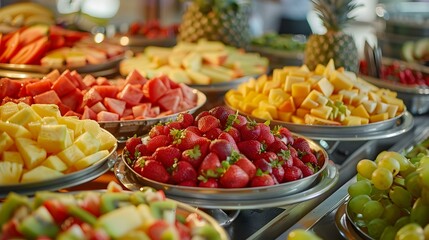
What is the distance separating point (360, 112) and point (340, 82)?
0.16m

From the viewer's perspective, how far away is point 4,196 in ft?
4.57

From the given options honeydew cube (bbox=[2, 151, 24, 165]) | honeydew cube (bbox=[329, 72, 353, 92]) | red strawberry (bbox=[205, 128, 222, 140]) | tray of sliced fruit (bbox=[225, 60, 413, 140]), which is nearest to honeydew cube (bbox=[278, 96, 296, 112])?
tray of sliced fruit (bbox=[225, 60, 413, 140])

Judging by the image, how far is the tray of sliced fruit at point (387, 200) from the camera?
136cm

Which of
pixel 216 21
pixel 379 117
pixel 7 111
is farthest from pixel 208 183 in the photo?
pixel 216 21

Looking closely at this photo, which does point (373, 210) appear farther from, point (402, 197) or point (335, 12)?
point (335, 12)

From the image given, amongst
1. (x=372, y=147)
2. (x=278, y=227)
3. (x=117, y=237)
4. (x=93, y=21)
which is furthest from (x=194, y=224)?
(x=93, y=21)

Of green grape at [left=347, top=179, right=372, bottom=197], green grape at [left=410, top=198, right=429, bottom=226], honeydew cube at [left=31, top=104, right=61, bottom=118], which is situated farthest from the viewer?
honeydew cube at [left=31, top=104, right=61, bottom=118]

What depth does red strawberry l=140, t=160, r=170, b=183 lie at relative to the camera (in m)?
1.46

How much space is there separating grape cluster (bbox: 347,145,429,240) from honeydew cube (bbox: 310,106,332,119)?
0.49 m

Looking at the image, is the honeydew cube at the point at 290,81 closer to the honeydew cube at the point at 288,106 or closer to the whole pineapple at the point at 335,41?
the honeydew cube at the point at 288,106

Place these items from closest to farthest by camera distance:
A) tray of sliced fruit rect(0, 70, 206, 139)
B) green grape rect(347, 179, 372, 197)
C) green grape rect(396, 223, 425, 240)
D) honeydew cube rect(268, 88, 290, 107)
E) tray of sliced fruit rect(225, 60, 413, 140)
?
green grape rect(396, 223, 425, 240) < green grape rect(347, 179, 372, 197) < tray of sliced fruit rect(0, 70, 206, 139) < tray of sliced fruit rect(225, 60, 413, 140) < honeydew cube rect(268, 88, 290, 107)

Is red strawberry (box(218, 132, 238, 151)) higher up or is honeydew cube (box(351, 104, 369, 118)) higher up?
red strawberry (box(218, 132, 238, 151))

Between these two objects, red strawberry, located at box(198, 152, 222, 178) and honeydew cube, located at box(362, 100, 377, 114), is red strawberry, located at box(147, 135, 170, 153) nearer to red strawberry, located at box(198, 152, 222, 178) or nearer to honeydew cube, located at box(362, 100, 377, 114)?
red strawberry, located at box(198, 152, 222, 178)

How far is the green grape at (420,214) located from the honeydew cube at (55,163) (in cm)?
87
